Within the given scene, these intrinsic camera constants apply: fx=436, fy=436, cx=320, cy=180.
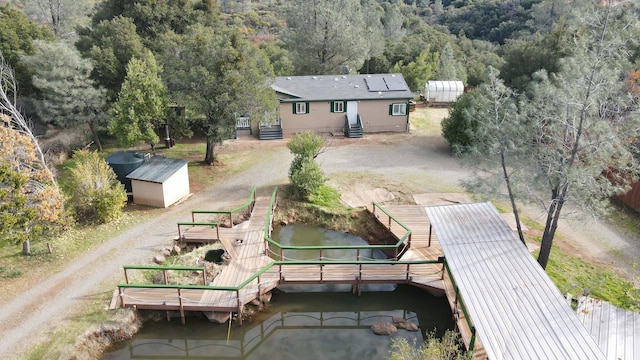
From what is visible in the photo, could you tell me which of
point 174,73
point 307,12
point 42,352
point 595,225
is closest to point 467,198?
point 595,225

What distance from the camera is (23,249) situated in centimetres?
1592

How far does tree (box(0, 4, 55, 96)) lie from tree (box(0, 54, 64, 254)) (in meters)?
12.3

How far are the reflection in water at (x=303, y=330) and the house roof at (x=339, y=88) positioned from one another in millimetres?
16799

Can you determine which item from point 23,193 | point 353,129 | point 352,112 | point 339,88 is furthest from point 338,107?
point 23,193

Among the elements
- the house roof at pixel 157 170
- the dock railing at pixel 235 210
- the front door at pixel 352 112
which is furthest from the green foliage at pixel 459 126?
the house roof at pixel 157 170

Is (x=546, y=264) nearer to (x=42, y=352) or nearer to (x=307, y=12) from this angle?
(x=42, y=352)

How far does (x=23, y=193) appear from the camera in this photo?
14.7 meters

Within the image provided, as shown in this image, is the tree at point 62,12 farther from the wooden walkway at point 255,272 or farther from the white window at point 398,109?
the wooden walkway at point 255,272

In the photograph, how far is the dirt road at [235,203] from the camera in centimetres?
1333

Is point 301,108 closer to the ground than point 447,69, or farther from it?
closer to the ground

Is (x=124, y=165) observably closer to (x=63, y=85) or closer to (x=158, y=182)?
(x=158, y=182)

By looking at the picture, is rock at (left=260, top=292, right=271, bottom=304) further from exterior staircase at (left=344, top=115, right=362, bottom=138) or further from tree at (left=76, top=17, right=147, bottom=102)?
tree at (left=76, top=17, right=147, bottom=102)

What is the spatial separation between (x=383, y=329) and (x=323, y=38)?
28235 mm

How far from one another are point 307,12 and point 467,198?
23.6 m
